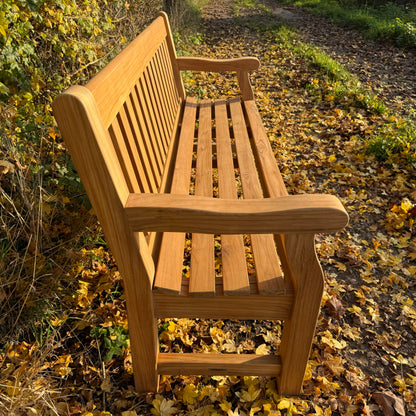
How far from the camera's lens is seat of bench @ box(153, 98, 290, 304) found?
1.33 metres

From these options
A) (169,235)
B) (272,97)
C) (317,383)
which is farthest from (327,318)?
(272,97)

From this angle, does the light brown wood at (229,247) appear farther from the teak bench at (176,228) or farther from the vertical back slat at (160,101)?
the vertical back slat at (160,101)

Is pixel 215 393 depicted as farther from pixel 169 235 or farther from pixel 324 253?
pixel 324 253

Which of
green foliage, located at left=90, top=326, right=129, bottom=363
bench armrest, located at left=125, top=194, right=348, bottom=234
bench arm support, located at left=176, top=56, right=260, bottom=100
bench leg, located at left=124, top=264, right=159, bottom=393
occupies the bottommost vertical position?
green foliage, located at left=90, top=326, right=129, bottom=363

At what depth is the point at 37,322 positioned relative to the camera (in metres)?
1.78

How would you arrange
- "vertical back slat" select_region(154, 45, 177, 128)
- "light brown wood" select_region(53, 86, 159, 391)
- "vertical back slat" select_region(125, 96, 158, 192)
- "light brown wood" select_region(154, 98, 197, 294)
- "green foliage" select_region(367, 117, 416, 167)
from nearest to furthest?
"light brown wood" select_region(53, 86, 159, 391) → "light brown wood" select_region(154, 98, 197, 294) → "vertical back slat" select_region(125, 96, 158, 192) → "vertical back slat" select_region(154, 45, 177, 128) → "green foliage" select_region(367, 117, 416, 167)

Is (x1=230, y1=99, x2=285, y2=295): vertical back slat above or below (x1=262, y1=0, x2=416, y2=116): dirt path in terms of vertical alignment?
above

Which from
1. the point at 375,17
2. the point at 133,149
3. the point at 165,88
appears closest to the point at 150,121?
the point at 133,149

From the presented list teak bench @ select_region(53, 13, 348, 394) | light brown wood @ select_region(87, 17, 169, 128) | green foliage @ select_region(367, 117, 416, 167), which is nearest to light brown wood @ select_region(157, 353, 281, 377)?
teak bench @ select_region(53, 13, 348, 394)

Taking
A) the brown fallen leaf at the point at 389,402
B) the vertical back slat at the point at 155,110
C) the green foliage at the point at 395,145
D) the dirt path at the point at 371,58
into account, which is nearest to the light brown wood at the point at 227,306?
the brown fallen leaf at the point at 389,402

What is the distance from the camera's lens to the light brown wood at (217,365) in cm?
156

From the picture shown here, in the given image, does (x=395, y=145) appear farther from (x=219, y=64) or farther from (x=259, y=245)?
(x=259, y=245)

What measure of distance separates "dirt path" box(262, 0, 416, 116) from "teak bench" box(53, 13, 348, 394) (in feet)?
12.8

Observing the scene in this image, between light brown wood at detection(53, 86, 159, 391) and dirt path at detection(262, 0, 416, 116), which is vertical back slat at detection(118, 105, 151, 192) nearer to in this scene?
light brown wood at detection(53, 86, 159, 391)
